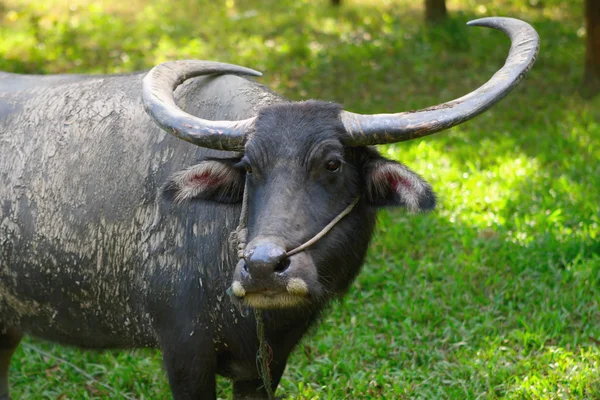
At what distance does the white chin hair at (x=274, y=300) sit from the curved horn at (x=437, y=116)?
26.1 inches

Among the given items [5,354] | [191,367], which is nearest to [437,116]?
[191,367]

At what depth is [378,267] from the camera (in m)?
5.33

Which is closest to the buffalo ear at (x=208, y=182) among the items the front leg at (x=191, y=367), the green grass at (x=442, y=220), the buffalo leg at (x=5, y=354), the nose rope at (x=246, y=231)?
the nose rope at (x=246, y=231)

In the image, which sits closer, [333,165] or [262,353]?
[333,165]

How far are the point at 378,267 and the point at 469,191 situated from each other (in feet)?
4.01

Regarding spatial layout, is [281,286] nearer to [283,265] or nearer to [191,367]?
[283,265]

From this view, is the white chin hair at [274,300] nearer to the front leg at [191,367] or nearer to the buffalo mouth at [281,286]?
the buffalo mouth at [281,286]

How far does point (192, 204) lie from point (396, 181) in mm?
888

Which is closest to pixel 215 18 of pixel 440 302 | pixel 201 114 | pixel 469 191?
pixel 469 191

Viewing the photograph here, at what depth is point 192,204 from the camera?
10.7 feet

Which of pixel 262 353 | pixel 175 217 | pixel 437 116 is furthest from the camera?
pixel 175 217

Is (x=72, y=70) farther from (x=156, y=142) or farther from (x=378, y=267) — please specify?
(x=156, y=142)

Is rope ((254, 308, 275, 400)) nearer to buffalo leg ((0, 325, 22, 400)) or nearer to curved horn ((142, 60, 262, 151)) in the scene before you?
curved horn ((142, 60, 262, 151))

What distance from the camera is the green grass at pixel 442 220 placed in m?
4.35
